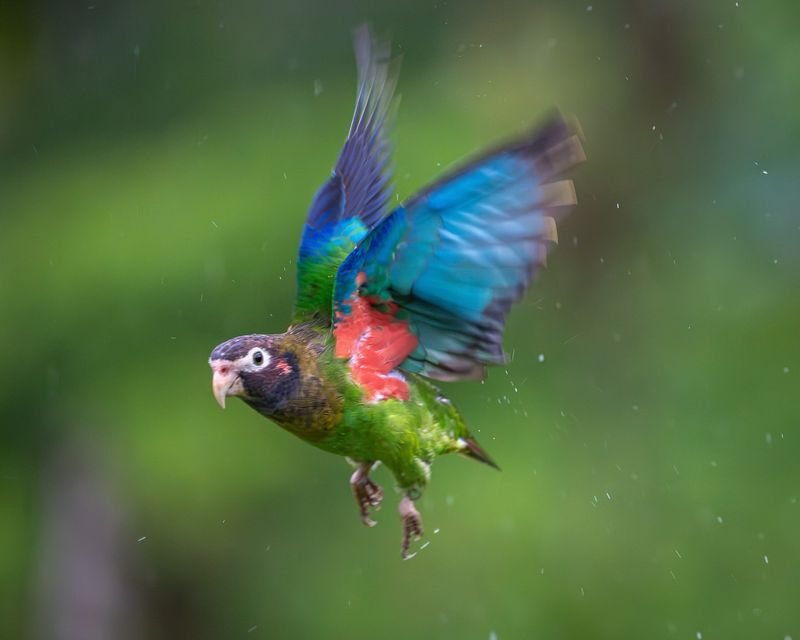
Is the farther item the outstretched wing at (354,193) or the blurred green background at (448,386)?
the blurred green background at (448,386)

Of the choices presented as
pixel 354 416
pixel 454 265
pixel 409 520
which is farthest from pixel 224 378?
pixel 409 520

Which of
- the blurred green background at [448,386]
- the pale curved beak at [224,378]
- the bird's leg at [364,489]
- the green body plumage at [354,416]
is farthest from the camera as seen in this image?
the blurred green background at [448,386]

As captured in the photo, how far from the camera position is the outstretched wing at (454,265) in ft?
8.64

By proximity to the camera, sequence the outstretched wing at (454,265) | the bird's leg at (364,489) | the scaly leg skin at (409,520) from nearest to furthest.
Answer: the outstretched wing at (454,265)
the scaly leg skin at (409,520)
the bird's leg at (364,489)

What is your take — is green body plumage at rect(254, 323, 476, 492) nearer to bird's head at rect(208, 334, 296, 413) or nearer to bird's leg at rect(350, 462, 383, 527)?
bird's head at rect(208, 334, 296, 413)

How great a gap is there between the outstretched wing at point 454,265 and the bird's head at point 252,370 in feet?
0.74

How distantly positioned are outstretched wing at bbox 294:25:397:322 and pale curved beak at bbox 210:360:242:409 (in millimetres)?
494

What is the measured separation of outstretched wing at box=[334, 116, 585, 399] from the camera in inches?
104

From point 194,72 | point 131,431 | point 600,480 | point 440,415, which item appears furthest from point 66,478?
point 440,415

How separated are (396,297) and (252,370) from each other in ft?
1.38

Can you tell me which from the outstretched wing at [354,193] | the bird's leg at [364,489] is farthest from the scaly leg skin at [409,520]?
the outstretched wing at [354,193]

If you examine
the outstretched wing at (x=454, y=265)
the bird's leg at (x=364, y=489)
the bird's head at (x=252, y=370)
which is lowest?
the bird's leg at (x=364, y=489)

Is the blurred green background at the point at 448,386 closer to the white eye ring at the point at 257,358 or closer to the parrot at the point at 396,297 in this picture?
the parrot at the point at 396,297

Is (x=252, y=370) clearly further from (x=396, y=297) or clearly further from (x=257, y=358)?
(x=396, y=297)
